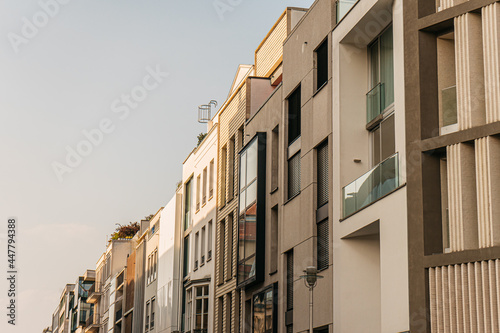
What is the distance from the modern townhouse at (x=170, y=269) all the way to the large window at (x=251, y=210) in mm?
13694

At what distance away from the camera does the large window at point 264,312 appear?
3175 centimetres

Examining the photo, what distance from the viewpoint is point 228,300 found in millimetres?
40531

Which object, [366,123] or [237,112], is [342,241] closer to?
[366,123]

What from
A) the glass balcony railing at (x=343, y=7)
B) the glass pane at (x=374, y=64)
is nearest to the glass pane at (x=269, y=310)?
the glass pane at (x=374, y=64)

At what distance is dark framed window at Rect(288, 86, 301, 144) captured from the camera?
31859 mm

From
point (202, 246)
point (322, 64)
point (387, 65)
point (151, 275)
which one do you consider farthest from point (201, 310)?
point (387, 65)

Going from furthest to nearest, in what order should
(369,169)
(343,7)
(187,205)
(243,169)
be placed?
(187,205), (243,169), (343,7), (369,169)

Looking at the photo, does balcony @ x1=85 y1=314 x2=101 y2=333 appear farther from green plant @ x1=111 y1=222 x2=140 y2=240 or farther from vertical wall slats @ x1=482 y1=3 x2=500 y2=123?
vertical wall slats @ x1=482 y1=3 x2=500 y2=123

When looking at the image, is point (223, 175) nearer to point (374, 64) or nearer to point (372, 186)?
point (374, 64)

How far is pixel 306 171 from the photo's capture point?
2955 cm

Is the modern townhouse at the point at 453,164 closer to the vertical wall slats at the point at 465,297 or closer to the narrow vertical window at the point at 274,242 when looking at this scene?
the vertical wall slats at the point at 465,297

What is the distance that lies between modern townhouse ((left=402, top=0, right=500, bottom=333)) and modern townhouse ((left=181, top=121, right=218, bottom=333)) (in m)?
23.0

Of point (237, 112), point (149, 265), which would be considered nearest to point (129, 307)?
point (149, 265)

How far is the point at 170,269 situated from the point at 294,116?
2187cm
